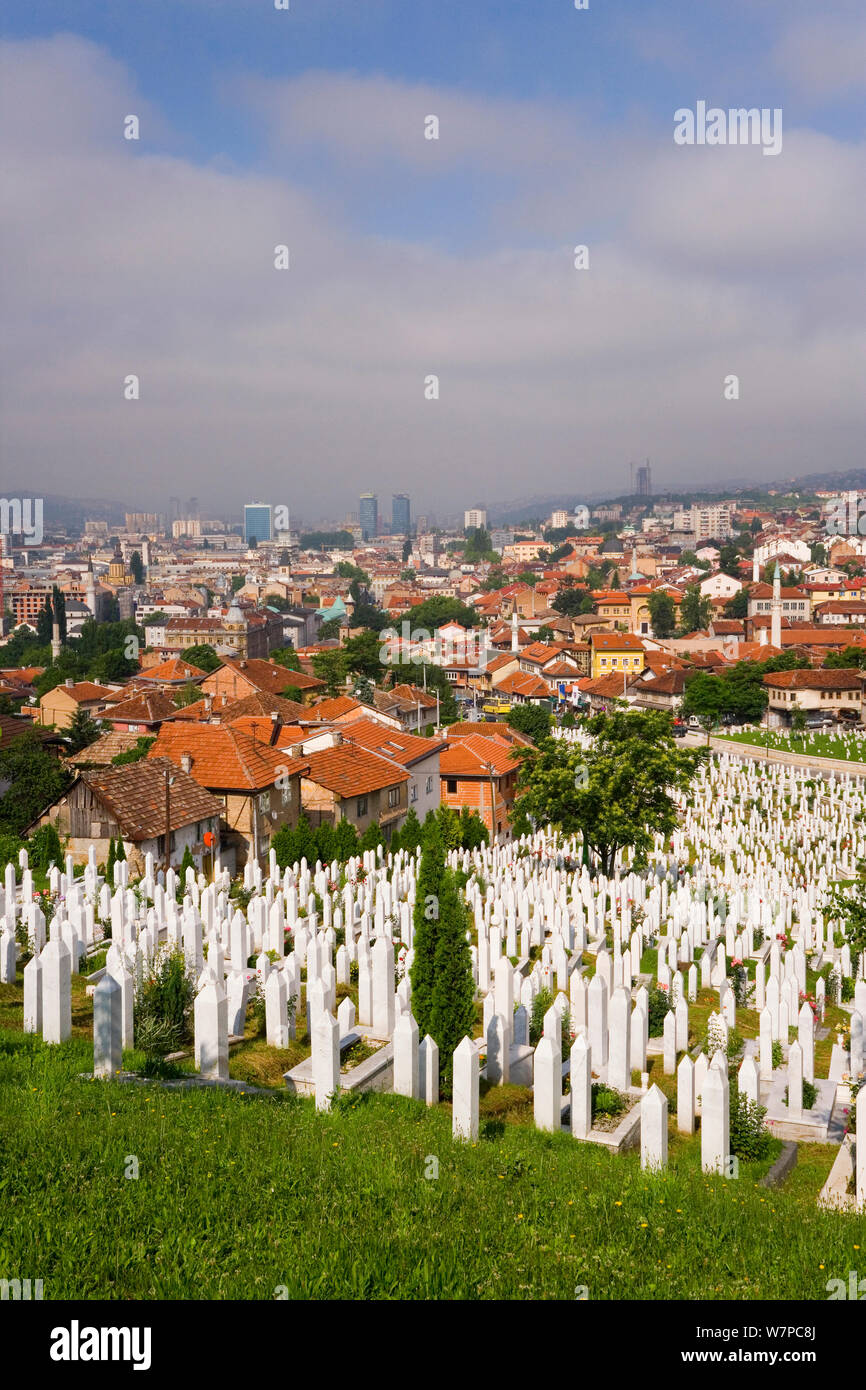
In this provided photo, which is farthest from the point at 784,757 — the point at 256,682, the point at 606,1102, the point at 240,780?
the point at 606,1102

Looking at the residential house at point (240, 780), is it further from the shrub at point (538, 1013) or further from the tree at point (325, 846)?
the shrub at point (538, 1013)

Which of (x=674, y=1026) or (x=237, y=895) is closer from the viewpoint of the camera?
(x=674, y=1026)

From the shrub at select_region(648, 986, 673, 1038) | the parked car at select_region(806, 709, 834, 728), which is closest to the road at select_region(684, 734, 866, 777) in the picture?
the parked car at select_region(806, 709, 834, 728)

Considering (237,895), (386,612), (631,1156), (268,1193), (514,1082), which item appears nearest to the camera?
(268,1193)

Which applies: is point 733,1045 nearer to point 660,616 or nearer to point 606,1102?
point 606,1102
